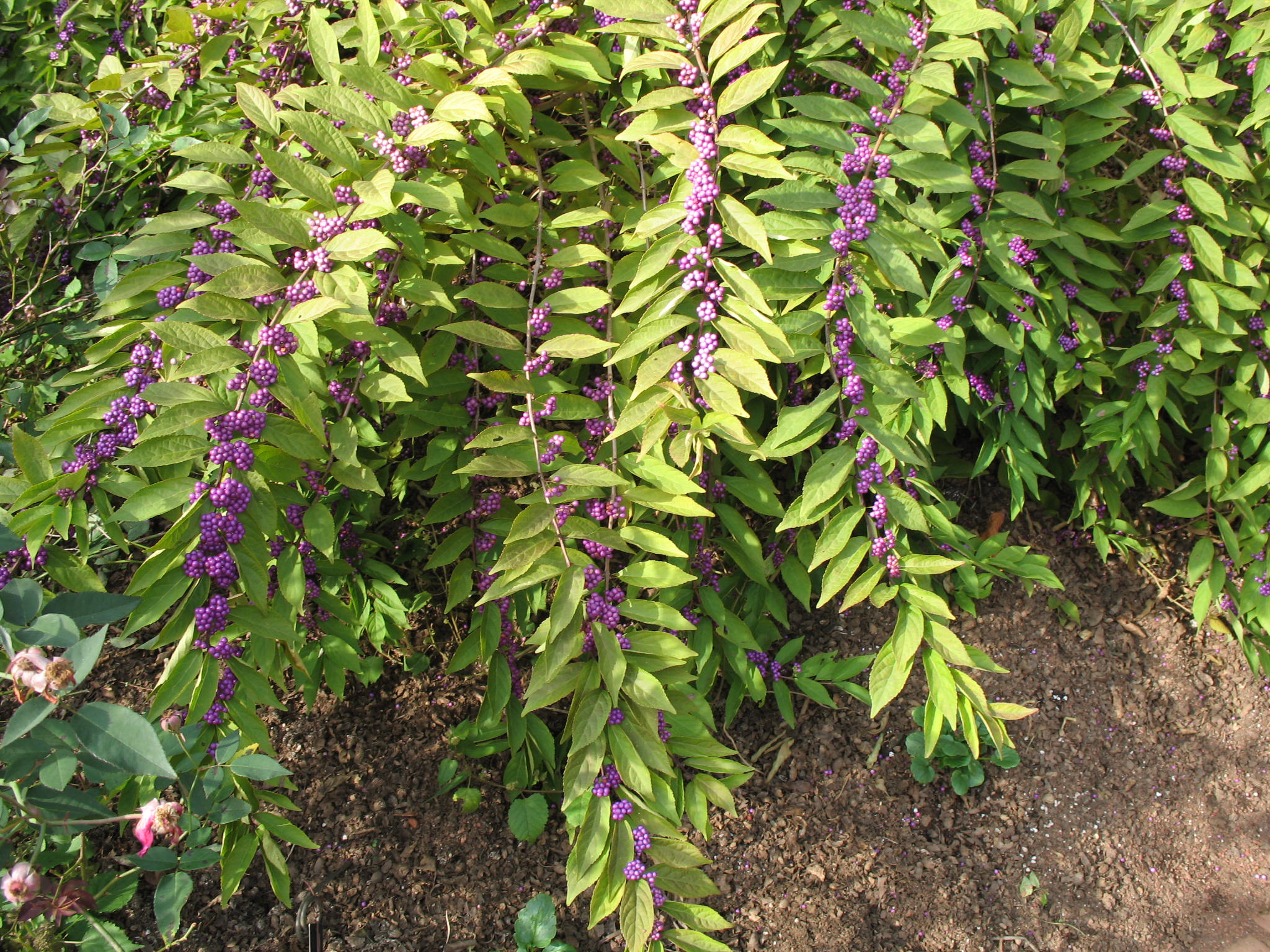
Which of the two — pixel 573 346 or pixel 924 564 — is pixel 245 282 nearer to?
pixel 573 346

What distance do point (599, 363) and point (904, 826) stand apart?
138 centimetres

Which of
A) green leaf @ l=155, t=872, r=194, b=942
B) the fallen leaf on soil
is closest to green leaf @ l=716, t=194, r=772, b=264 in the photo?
green leaf @ l=155, t=872, r=194, b=942

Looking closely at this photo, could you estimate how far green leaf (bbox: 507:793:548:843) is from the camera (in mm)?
1982

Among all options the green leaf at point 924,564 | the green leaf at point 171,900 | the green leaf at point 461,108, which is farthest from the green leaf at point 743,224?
the green leaf at point 171,900

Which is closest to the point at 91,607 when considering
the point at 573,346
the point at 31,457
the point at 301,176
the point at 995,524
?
the point at 31,457

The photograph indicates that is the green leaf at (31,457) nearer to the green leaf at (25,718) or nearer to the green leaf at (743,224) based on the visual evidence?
the green leaf at (25,718)

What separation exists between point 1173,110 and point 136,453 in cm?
229

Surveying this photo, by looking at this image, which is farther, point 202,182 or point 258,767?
point 202,182

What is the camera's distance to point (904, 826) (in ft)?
7.16

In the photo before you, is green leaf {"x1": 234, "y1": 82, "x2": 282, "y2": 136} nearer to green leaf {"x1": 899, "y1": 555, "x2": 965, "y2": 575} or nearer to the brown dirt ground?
green leaf {"x1": 899, "y1": 555, "x2": 965, "y2": 575}

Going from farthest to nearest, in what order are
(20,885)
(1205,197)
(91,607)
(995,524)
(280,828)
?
(995,524), (1205,197), (280,828), (91,607), (20,885)

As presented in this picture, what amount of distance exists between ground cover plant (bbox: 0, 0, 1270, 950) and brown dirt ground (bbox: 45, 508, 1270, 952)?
0.14 m

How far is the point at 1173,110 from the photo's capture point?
81.7 inches

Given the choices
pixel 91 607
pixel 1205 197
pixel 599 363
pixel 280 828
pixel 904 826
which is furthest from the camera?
pixel 904 826
